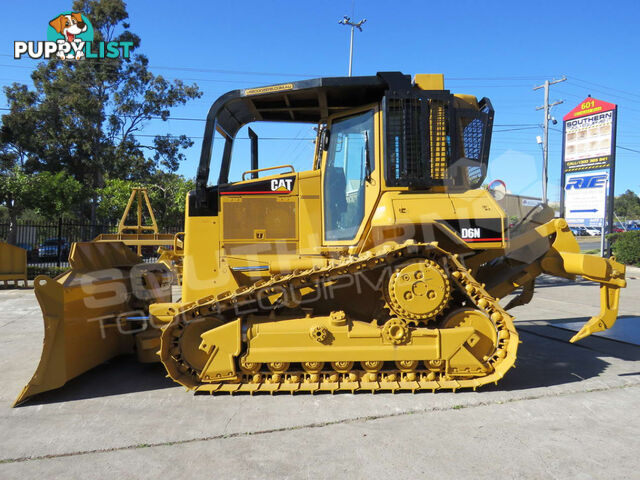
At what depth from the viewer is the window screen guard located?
451 centimetres

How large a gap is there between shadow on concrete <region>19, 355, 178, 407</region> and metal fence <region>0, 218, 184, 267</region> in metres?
14.3

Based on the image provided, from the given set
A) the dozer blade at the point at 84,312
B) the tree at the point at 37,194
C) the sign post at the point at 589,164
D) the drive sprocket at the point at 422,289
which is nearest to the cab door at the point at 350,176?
the drive sprocket at the point at 422,289

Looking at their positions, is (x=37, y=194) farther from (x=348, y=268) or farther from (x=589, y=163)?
(x=589, y=163)

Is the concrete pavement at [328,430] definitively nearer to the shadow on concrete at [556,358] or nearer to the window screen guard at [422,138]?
the shadow on concrete at [556,358]

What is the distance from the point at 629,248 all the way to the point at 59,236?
1006 inches

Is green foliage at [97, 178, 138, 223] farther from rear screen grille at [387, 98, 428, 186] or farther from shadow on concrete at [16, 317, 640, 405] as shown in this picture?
rear screen grille at [387, 98, 428, 186]

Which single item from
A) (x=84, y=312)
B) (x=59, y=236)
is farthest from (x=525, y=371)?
(x=59, y=236)

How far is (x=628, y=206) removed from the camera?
8012 cm

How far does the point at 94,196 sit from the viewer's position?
81.7ft

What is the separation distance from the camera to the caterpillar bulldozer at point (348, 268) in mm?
4270

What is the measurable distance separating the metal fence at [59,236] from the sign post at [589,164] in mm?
18997

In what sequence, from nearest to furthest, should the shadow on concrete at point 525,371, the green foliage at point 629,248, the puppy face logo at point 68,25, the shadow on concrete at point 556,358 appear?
the shadow on concrete at point 525,371
the shadow on concrete at point 556,358
the green foliage at point 629,248
the puppy face logo at point 68,25

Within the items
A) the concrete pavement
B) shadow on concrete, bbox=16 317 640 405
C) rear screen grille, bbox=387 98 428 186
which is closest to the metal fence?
shadow on concrete, bbox=16 317 640 405

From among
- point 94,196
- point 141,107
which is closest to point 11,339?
point 94,196
